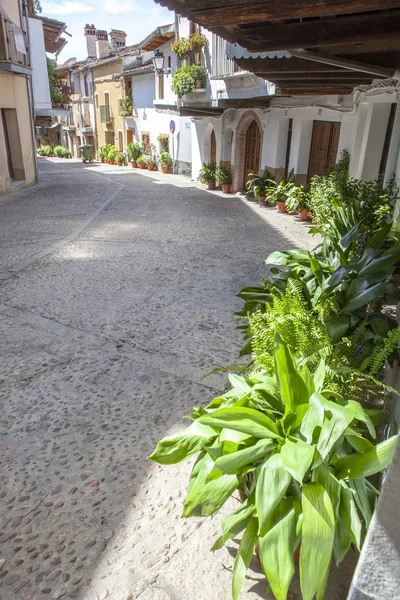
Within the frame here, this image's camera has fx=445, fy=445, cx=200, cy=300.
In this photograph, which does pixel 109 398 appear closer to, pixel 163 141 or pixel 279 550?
pixel 279 550

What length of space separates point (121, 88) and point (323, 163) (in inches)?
806

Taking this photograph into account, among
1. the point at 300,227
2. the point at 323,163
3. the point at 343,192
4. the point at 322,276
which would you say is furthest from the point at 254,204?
the point at 322,276

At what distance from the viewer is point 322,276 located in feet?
11.7

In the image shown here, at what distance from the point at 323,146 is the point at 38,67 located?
1042 cm

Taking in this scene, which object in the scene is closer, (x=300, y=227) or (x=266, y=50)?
(x=266, y=50)

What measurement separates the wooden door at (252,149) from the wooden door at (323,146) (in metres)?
2.88

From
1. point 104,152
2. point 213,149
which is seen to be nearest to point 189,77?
point 213,149

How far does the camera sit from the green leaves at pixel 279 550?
1524mm

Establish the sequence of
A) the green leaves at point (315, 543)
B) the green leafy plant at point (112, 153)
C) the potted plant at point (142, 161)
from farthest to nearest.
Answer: the green leafy plant at point (112, 153) < the potted plant at point (142, 161) < the green leaves at point (315, 543)

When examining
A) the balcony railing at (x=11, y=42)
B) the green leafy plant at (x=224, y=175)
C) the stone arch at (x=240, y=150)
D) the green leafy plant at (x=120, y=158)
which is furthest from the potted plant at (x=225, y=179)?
the green leafy plant at (x=120, y=158)

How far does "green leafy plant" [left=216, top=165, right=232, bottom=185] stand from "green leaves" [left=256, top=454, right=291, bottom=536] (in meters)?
13.4

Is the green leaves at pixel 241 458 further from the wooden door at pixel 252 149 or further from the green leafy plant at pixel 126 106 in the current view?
the green leafy plant at pixel 126 106

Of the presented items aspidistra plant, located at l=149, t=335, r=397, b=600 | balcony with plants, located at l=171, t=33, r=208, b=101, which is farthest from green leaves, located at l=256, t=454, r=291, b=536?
balcony with plants, located at l=171, t=33, r=208, b=101

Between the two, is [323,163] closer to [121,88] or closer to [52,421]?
[52,421]
